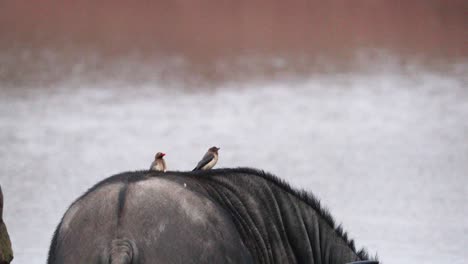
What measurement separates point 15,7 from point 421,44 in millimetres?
8597

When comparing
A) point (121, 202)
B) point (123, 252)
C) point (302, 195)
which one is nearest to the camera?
point (123, 252)

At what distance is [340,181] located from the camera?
43.5ft

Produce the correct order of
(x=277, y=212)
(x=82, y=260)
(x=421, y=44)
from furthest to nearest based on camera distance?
(x=421, y=44) → (x=277, y=212) → (x=82, y=260)

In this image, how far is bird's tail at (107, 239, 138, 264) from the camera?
460 centimetres

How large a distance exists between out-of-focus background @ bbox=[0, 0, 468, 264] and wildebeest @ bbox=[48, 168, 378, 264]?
421 cm

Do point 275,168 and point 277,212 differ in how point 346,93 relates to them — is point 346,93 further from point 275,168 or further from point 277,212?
point 277,212

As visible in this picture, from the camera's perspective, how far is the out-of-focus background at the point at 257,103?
1223cm

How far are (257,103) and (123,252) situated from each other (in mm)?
13231

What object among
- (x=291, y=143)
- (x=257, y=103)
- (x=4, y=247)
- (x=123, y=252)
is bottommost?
(x=123, y=252)

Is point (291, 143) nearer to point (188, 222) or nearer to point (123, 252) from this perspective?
point (188, 222)

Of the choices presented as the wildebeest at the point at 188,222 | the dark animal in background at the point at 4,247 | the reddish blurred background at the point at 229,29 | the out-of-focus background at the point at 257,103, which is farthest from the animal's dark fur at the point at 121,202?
the reddish blurred background at the point at 229,29

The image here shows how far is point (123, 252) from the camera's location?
15.1 ft

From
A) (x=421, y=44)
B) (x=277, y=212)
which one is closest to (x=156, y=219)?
(x=277, y=212)

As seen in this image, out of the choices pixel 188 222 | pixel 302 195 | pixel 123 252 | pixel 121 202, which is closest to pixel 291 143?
pixel 302 195
